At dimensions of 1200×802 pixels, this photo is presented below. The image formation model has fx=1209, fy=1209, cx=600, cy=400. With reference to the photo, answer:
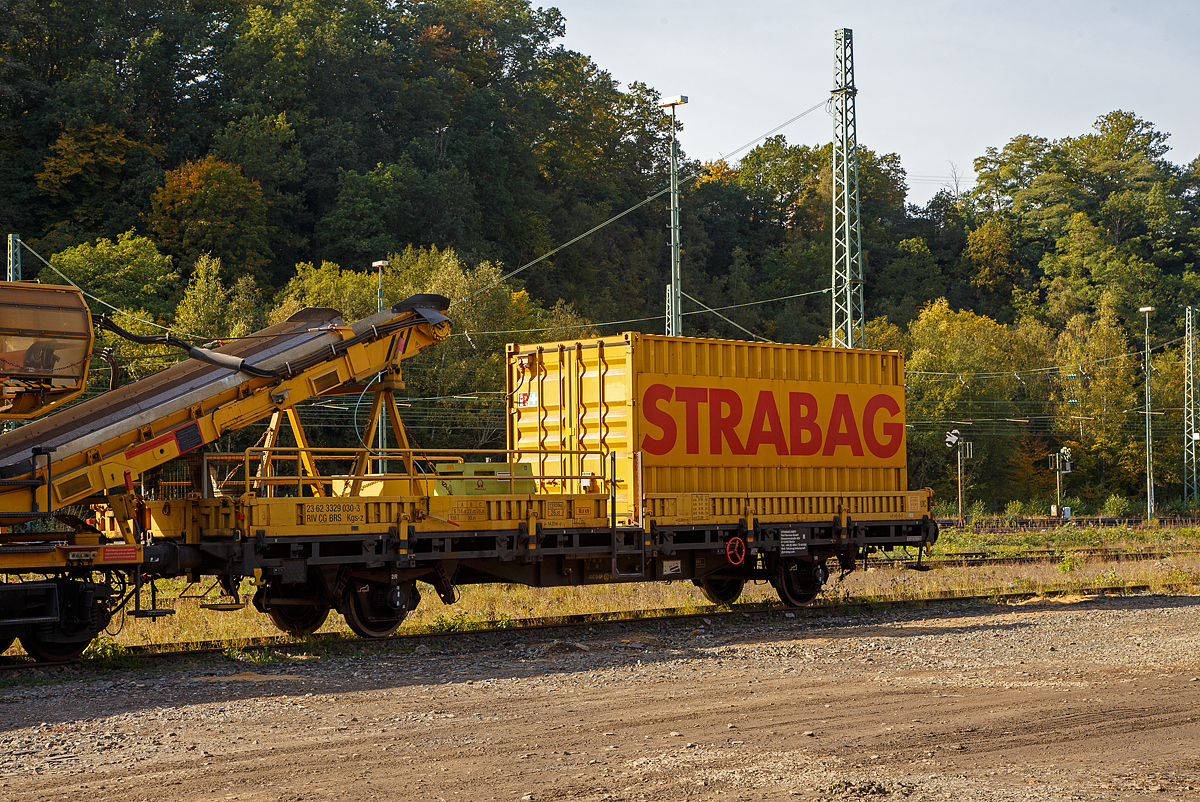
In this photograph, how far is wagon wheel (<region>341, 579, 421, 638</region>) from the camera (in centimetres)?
1472

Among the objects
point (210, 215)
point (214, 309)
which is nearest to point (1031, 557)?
point (214, 309)

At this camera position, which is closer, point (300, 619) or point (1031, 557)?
point (300, 619)

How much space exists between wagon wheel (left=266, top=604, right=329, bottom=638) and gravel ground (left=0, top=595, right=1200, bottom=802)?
5.32 ft

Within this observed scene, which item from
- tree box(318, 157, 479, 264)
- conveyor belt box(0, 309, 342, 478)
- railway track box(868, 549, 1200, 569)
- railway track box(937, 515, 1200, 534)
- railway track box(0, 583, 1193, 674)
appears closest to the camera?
conveyor belt box(0, 309, 342, 478)

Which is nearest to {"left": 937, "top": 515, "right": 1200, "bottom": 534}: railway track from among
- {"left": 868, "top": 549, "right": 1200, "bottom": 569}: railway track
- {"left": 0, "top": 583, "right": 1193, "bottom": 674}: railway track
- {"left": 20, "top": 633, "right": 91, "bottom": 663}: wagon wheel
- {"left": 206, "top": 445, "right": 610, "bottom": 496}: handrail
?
{"left": 868, "top": 549, "right": 1200, "bottom": 569}: railway track

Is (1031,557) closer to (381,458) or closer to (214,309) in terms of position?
(381,458)

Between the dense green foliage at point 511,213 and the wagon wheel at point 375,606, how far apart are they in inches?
1224

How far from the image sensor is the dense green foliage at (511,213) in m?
56.9

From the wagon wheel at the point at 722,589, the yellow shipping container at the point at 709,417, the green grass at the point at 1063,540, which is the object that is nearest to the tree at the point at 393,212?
the green grass at the point at 1063,540

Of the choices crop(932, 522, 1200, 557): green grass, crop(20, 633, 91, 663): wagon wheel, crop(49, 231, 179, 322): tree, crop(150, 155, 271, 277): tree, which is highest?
crop(150, 155, 271, 277): tree

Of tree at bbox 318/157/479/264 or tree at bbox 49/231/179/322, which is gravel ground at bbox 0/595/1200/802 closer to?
tree at bbox 49/231/179/322

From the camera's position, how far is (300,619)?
50.4 feet

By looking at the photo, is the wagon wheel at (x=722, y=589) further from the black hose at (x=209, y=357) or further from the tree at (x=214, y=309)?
the tree at (x=214, y=309)

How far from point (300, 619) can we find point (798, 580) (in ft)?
25.1
